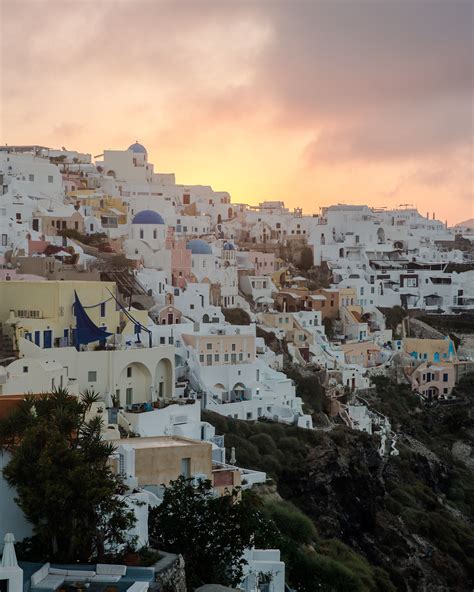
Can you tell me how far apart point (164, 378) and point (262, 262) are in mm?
25597

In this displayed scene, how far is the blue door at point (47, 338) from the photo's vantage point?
33.8 m

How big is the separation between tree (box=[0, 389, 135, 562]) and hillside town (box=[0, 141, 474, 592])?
491mm

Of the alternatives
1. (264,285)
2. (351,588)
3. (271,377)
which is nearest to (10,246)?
(271,377)

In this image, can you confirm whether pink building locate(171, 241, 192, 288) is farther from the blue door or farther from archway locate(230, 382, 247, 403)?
the blue door

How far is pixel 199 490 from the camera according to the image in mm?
21453

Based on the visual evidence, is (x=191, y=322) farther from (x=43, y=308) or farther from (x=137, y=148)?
(x=137, y=148)

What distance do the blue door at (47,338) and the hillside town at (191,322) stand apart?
57 mm

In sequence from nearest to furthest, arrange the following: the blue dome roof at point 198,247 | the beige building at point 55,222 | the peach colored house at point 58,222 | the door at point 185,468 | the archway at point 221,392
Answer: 1. the door at point 185,468
2. the archway at point 221,392
3. the beige building at point 55,222
4. the peach colored house at point 58,222
5. the blue dome roof at point 198,247

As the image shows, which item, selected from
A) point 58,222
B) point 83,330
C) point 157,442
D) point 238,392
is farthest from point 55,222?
point 157,442

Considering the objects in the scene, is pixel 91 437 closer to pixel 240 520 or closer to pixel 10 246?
pixel 240 520

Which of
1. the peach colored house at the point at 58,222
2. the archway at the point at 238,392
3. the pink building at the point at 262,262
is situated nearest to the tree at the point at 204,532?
the archway at the point at 238,392

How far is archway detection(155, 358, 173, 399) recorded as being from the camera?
35.6 metres

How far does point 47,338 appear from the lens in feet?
111

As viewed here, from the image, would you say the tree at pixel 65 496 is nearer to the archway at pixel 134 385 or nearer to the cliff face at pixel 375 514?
the archway at pixel 134 385
